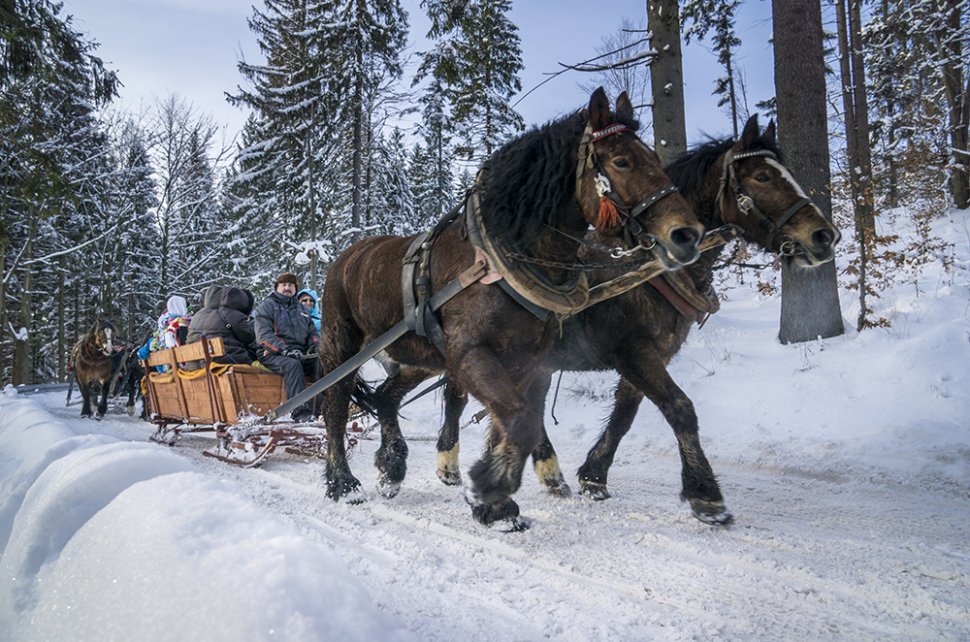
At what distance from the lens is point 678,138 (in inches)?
327

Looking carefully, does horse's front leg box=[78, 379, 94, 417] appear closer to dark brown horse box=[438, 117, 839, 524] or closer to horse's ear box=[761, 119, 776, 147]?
dark brown horse box=[438, 117, 839, 524]

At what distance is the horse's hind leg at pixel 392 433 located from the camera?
4215 millimetres

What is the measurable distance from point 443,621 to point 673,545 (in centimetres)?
139

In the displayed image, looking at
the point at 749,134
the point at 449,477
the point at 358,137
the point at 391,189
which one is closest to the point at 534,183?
the point at 749,134

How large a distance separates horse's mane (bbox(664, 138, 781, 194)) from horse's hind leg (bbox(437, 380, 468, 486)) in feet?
7.19

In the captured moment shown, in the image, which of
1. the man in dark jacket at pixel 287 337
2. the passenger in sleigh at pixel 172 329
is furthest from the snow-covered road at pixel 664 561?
the passenger in sleigh at pixel 172 329

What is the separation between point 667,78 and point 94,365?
36.6 ft

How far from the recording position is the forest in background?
8.35m

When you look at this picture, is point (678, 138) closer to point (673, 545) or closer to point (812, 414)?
point (812, 414)

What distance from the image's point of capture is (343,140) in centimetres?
1769

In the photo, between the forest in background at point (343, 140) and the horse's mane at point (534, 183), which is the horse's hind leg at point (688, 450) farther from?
the forest in background at point (343, 140)

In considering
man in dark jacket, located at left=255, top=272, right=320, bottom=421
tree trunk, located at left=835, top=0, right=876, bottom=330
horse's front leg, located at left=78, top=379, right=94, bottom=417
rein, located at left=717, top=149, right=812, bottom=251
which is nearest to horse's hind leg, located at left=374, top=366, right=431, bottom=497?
man in dark jacket, located at left=255, top=272, right=320, bottom=421

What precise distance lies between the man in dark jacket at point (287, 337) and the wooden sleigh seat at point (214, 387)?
0.69 feet

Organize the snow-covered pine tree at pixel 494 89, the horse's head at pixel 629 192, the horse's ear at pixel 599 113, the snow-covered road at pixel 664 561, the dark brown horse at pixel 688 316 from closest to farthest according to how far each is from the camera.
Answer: the snow-covered road at pixel 664 561 < the horse's head at pixel 629 192 < the horse's ear at pixel 599 113 < the dark brown horse at pixel 688 316 < the snow-covered pine tree at pixel 494 89
